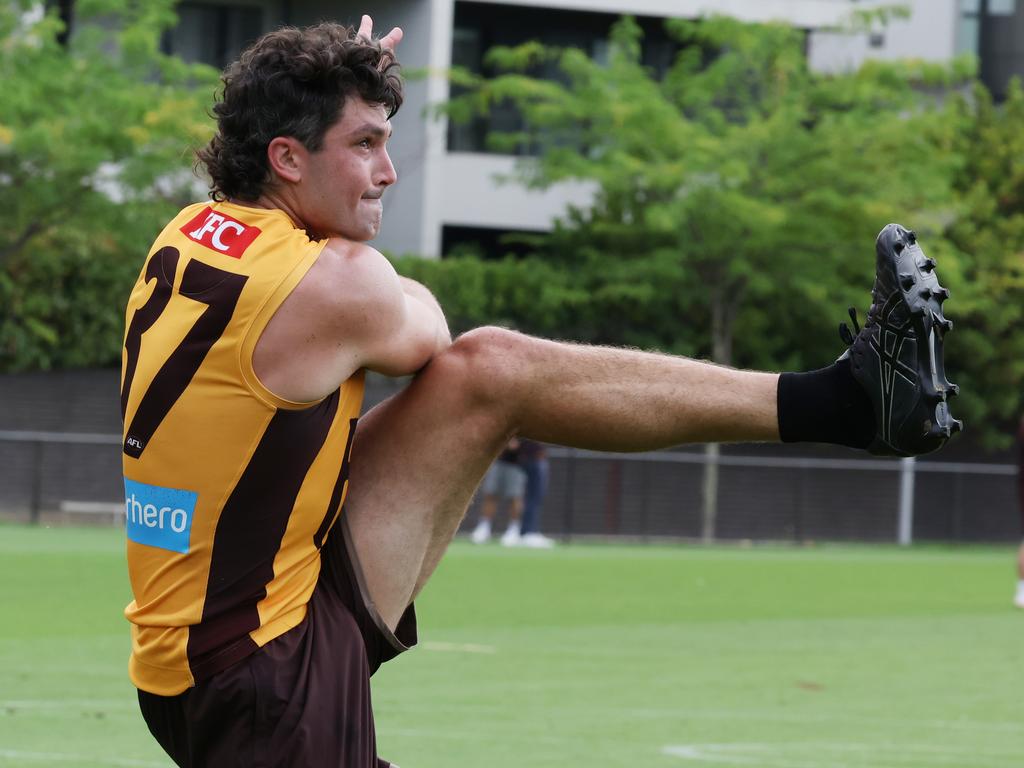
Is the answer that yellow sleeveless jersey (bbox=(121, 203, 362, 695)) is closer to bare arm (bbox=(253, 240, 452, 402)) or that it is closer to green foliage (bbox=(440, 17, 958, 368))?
bare arm (bbox=(253, 240, 452, 402))

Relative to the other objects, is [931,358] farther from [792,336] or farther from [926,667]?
[792,336]

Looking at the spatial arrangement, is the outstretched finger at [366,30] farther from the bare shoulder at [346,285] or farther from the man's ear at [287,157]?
the bare shoulder at [346,285]

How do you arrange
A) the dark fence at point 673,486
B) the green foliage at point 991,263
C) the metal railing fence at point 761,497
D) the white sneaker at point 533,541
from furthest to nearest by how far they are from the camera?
the green foliage at point 991,263 < the metal railing fence at point 761,497 < the dark fence at point 673,486 < the white sneaker at point 533,541

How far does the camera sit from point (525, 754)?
24.7 feet

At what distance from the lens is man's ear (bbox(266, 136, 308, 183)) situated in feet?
14.9

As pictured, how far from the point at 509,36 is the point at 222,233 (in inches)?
1270

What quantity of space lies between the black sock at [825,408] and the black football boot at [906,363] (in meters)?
0.03

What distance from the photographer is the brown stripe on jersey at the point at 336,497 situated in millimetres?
4547

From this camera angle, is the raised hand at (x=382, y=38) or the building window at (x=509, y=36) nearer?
the raised hand at (x=382, y=38)

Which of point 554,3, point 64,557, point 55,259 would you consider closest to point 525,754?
point 64,557

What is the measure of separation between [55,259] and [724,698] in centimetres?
1923

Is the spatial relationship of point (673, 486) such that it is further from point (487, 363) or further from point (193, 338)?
point (193, 338)

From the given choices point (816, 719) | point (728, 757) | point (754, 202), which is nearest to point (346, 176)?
point (728, 757)

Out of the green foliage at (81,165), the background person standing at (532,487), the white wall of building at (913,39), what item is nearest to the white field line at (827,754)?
the green foliage at (81,165)
